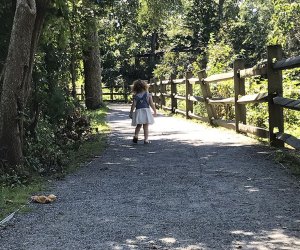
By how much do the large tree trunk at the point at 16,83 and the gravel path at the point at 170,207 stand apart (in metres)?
0.79

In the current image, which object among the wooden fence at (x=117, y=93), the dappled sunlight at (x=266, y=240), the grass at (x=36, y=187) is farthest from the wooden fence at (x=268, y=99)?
the wooden fence at (x=117, y=93)

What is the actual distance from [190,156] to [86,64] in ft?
50.9

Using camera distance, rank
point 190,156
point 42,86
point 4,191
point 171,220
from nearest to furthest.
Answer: point 171,220 → point 4,191 → point 190,156 → point 42,86

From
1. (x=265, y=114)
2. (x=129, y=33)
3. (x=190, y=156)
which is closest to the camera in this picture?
(x=190, y=156)

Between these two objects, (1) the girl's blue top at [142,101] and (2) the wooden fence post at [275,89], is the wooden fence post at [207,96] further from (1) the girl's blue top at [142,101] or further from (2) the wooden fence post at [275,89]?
(2) the wooden fence post at [275,89]

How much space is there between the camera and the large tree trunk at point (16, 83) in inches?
240

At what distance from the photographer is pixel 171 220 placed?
4312 mm

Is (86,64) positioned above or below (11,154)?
above

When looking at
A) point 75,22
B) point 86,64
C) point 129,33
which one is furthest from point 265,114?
point 129,33

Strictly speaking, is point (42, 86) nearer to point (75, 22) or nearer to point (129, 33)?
point (75, 22)

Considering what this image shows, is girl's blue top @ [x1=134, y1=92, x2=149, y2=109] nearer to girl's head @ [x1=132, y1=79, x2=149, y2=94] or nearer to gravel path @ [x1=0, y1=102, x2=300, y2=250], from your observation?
girl's head @ [x1=132, y1=79, x2=149, y2=94]

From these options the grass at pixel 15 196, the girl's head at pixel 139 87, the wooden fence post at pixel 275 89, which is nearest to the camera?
the grass at pixel 15 196

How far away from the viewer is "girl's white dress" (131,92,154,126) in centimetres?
998

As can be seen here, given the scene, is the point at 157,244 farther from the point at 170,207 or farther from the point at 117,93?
the point at 117,93
